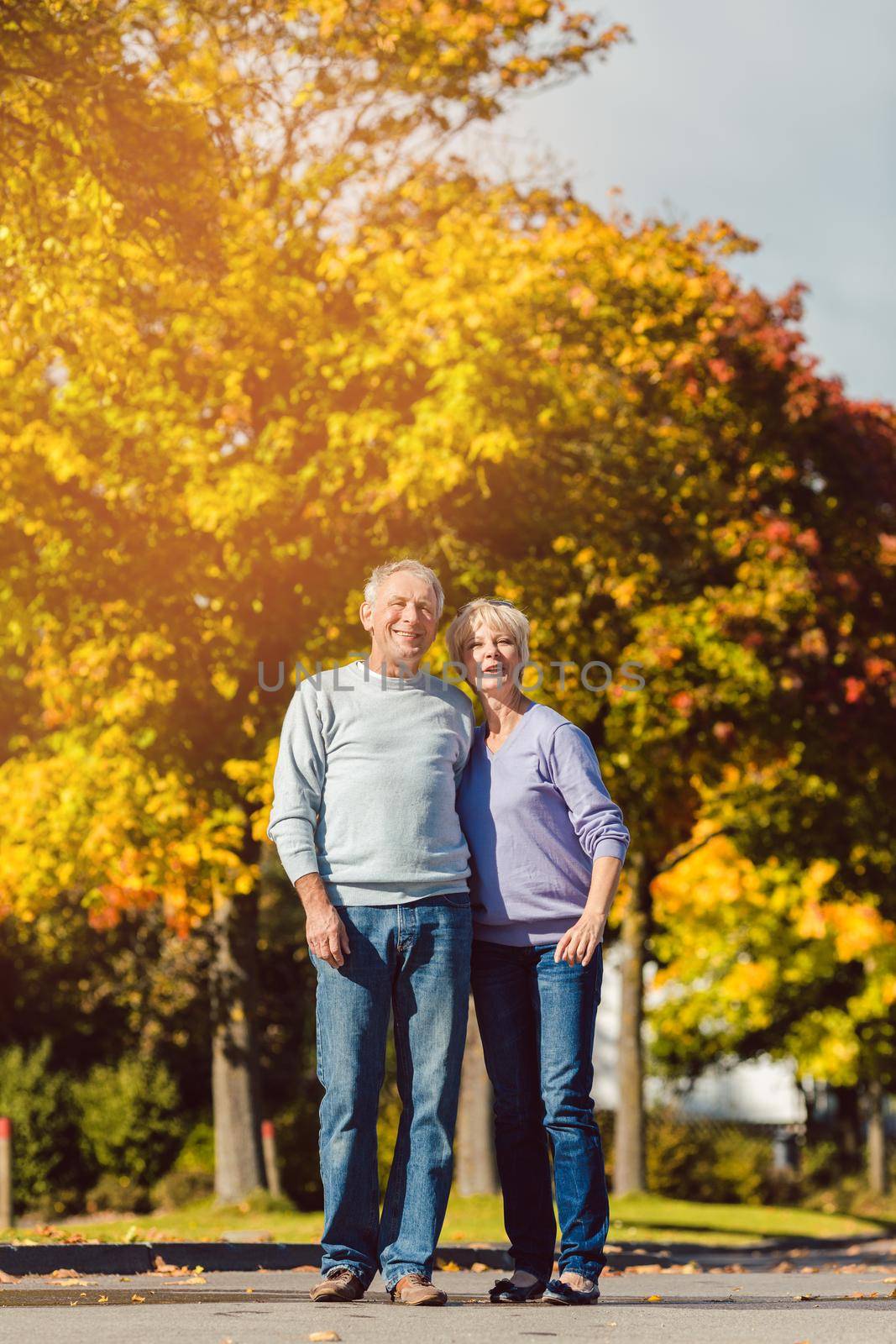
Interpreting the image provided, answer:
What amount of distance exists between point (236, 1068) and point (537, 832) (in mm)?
10064

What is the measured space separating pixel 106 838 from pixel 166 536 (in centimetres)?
243

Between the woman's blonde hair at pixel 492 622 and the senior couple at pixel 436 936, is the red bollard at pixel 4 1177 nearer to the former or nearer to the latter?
the senior couple at pixel 436 936

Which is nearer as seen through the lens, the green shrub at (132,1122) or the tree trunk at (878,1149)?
the green shrub at (132,1122)

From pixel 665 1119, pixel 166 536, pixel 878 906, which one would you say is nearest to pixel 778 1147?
pixel 665 1119

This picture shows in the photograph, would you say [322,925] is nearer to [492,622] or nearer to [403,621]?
[403,621]

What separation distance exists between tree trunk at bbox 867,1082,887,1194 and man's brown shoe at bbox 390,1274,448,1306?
20984 millimetres

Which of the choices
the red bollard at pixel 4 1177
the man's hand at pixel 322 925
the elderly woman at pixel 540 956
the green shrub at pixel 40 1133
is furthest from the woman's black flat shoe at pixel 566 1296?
the green shrub at pixel 40 1133

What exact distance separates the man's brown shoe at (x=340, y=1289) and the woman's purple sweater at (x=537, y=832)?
40.1 inches

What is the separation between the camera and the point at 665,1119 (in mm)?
24500

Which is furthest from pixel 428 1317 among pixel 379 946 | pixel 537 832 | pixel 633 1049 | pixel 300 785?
pixel 633 1049

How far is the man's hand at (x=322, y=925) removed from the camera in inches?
193

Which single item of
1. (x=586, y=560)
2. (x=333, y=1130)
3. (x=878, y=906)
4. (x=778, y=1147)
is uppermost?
(x=586, y=560)

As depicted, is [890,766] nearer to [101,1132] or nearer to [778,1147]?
[101,1132]

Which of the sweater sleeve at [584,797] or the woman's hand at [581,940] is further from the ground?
the sweater sleeve at [584,797]
